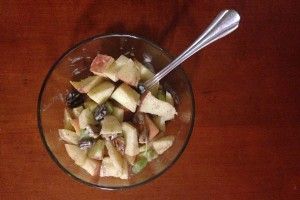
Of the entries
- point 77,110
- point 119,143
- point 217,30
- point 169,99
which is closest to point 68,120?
point 77,110

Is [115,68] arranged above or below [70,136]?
above

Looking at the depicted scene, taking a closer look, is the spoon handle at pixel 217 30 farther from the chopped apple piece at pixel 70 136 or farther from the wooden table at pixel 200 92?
the chopped apple piece at pixel 70 136

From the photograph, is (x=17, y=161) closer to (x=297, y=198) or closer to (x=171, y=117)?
(x=171, y=117)

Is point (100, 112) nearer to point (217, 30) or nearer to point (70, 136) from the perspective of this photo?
point (70, 136)

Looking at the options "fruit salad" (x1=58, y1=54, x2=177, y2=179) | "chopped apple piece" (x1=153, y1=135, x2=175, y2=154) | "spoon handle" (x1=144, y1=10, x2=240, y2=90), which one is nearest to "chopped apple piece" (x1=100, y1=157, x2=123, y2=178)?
"fruit salad" (x1=58, y1=54, x2=177, y2=179)

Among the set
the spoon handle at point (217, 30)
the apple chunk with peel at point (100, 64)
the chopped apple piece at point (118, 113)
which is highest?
the spoon handle at point (217, 30)

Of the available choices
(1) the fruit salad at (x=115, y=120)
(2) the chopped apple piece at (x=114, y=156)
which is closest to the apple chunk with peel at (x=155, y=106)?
(1) the fruit salad at (x=115, y=120)
